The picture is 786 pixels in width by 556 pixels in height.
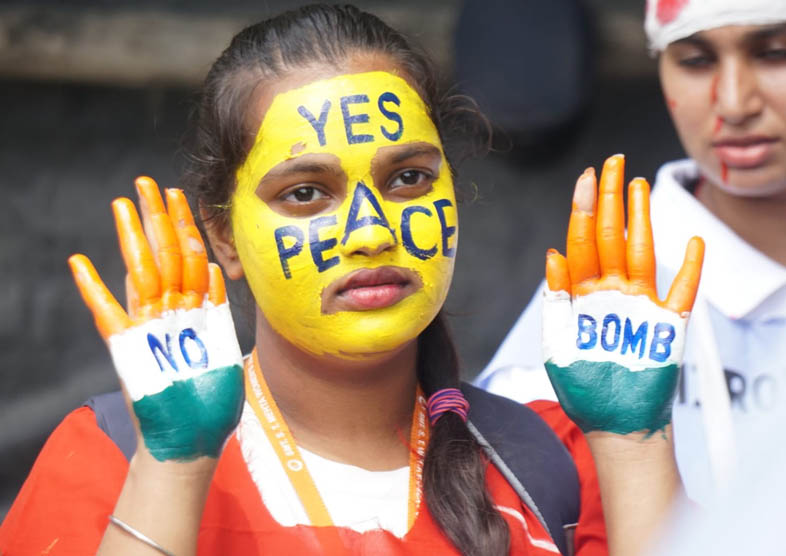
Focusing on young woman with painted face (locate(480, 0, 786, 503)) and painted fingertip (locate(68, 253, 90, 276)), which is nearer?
painted fingertip (locate(68, 253, 90, 276))

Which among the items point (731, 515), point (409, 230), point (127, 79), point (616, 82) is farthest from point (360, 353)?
point (616, 82)

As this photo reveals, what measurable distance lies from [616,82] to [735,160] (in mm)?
1317

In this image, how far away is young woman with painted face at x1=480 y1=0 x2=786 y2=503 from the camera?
2676mm

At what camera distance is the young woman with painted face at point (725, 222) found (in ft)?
8.78

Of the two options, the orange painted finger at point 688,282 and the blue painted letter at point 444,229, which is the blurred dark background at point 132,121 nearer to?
the blue painted letter at point 444,229

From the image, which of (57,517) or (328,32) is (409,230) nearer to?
(328,32)

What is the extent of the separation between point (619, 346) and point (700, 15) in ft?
3.56

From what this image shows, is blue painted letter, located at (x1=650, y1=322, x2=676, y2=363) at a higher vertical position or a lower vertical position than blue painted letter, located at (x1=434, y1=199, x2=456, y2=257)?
lower

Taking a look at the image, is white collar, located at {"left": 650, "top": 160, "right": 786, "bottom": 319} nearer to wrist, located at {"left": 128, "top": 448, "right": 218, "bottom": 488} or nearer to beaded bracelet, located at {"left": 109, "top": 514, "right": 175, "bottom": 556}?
wrist, located at {"left": 128, "top": 448, "right": 218, "bottom": 488}

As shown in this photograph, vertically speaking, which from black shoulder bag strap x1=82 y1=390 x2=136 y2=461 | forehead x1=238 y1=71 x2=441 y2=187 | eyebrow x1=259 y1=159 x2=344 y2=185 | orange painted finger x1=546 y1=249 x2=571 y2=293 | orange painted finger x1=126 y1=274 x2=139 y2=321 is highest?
forehead x1=238 y1=71 x2=441 y2=187

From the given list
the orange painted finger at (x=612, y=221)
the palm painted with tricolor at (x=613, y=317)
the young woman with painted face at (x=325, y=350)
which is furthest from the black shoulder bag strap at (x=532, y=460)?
the orange painted finger at (x=612, y=221)

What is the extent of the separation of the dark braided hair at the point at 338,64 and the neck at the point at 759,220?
0.95 meters

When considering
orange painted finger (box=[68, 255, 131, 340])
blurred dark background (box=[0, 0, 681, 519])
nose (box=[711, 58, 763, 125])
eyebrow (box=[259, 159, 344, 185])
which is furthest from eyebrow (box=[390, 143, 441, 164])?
blurred dark background (box=[0, 0, 681, 519])

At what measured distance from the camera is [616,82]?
4004 millimetres
